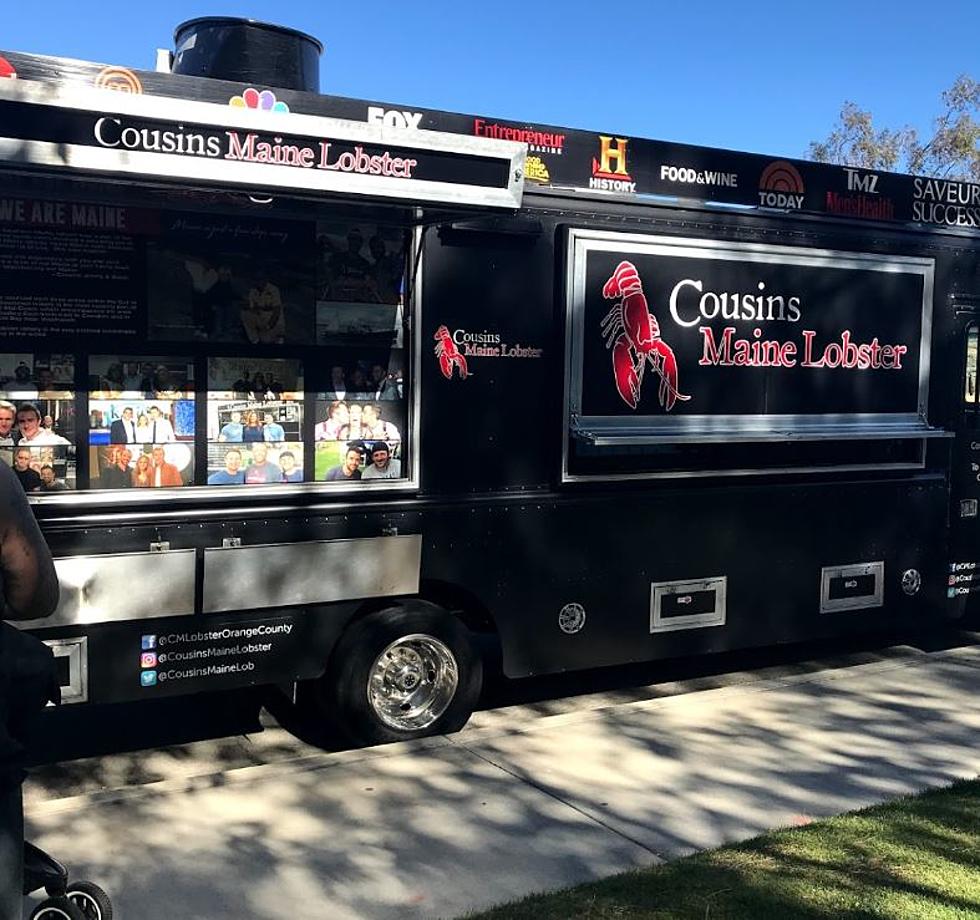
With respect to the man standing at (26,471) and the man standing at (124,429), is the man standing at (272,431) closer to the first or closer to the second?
the man standing at (124,429)

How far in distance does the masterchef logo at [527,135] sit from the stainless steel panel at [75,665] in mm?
3181

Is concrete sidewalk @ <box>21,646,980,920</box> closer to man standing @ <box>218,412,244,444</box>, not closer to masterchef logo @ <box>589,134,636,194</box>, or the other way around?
man standing @ <box>218,412,244,444</box>

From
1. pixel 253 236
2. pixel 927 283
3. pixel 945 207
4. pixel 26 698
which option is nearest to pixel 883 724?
pixel 927 283

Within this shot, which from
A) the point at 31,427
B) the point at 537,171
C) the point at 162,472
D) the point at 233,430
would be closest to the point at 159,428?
the point at 162,472

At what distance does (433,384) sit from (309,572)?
1157 millimetres

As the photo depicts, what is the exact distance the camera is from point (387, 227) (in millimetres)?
5566

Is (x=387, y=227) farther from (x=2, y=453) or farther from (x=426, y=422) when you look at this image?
(x=2, y=453)

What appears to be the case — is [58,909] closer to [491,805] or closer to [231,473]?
[491,805]

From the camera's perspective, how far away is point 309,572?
538 centimetres

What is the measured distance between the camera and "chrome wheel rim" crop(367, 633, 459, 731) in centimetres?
571

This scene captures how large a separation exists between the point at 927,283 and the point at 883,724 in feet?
9.89

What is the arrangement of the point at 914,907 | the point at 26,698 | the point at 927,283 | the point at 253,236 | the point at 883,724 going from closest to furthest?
1. the point at 26,698
2. the point at 914,907
3. the point at 253,236
4. the point at 883,724
5. the point at 927,283

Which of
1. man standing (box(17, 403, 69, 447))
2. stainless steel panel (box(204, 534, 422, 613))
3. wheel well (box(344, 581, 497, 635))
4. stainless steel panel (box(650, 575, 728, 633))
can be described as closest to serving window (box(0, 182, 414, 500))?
man standing (box(17, 403, 69, 447))

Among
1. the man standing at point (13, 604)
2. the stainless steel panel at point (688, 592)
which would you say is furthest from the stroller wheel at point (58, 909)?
the stainless steel panel at point (688, 592)
